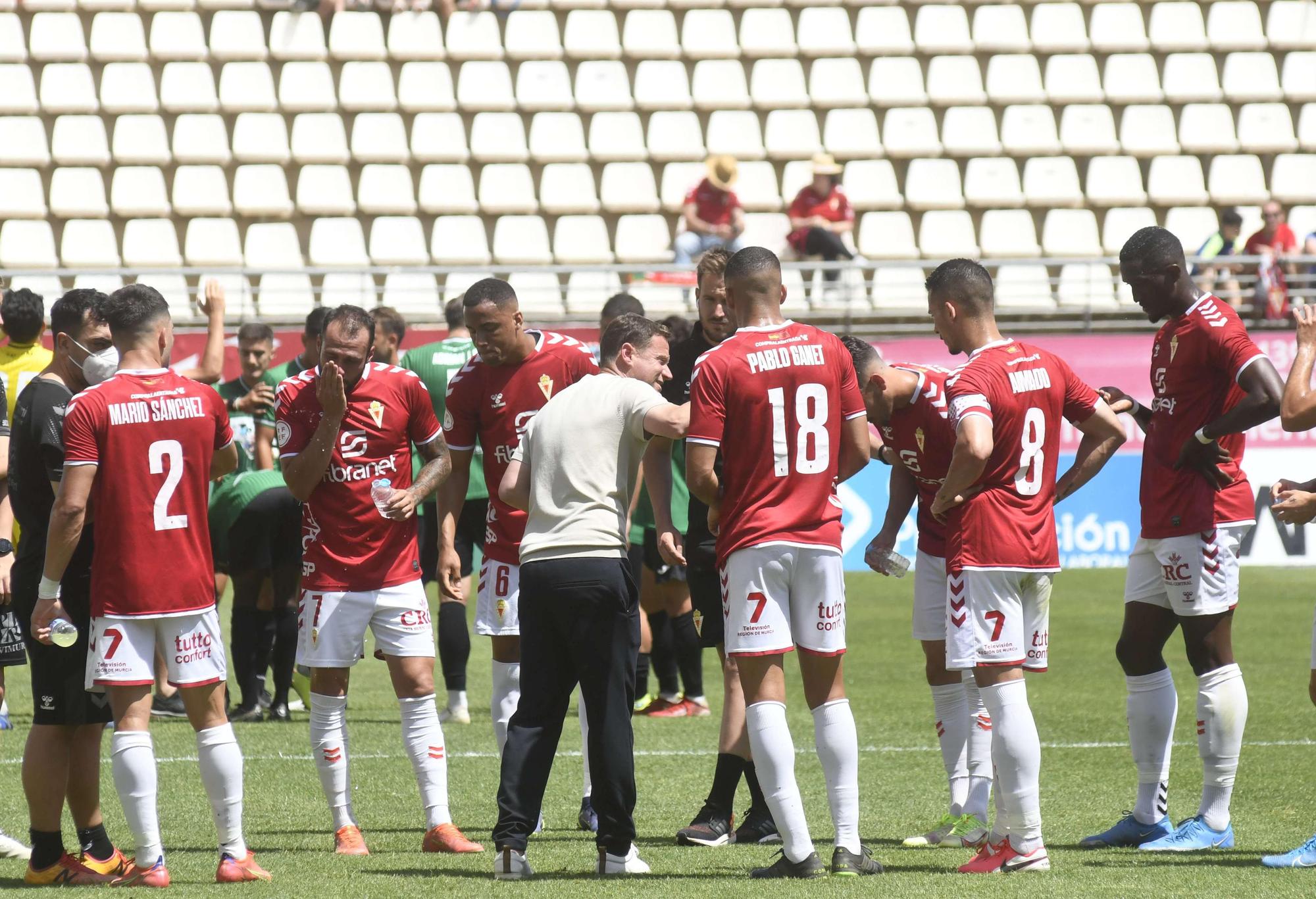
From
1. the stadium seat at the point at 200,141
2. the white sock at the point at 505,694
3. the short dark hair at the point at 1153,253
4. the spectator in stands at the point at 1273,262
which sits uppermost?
the stadium seat at the point at 200,141

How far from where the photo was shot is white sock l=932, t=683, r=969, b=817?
6664 mm

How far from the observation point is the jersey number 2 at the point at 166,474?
5.69 m

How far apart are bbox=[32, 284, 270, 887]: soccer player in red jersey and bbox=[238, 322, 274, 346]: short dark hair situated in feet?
15.4

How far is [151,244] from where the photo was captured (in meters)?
19.6

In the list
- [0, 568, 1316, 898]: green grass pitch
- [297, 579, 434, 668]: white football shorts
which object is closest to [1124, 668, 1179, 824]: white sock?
[0, 568, 1316, 898]: green grass pitch

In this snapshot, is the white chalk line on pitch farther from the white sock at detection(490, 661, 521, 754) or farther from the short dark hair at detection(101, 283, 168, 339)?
the short dark hair at detection(101, 283, 168, 339)

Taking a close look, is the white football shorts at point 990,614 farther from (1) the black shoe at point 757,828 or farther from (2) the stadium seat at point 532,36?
(2) the stadium seat at point 532,36

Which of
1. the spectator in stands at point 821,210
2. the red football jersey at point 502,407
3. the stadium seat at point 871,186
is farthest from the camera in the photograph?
the stadium seat at point 871,186

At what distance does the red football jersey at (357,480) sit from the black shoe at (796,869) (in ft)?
6.11

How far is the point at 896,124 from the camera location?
2134cm

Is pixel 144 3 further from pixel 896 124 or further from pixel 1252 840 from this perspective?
pixel 1252 840

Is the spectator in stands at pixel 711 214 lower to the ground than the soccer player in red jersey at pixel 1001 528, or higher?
higher

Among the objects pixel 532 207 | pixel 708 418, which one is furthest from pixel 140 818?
pixel 532 207

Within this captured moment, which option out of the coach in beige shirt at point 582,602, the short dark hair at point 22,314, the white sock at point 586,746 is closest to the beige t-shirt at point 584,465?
the coach in beige shirt at point 582,602
